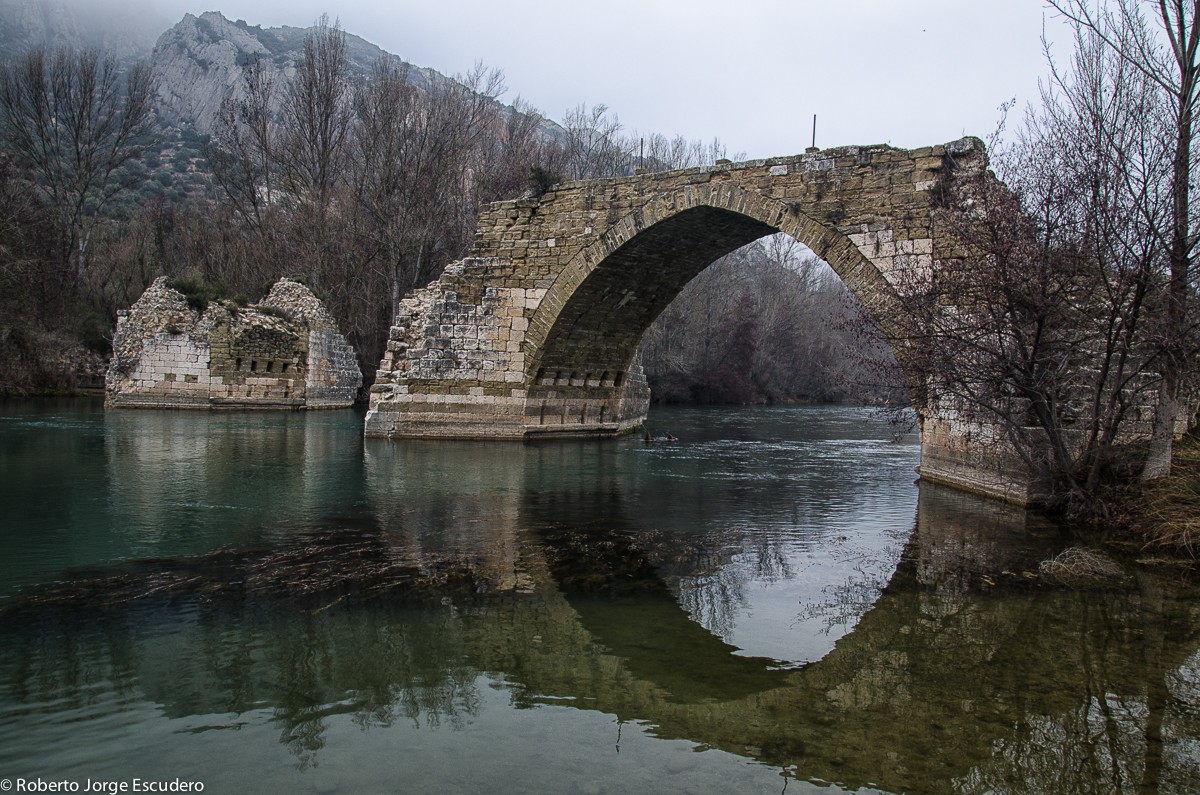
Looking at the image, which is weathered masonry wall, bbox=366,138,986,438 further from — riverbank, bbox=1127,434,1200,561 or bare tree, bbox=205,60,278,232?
bare tree, bbox=205,60,278,232

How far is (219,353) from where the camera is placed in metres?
21.4

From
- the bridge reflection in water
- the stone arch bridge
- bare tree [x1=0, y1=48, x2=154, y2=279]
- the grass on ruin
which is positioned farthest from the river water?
bare tree [x1=0, y1=48, x2=154, y2=279]

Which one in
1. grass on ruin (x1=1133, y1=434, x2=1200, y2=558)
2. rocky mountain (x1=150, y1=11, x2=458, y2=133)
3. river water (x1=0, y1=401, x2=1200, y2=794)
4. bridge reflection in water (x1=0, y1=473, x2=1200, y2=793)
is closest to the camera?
river water (x1=0, y1=401, x2=1200, y2=794)

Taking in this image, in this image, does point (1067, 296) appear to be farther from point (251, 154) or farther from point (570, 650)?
point (251, 154)

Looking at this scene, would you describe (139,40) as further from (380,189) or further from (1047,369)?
(1047,369)

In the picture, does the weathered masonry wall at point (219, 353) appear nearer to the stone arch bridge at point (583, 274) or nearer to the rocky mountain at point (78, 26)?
the stone arch bridge at point (583, 274)

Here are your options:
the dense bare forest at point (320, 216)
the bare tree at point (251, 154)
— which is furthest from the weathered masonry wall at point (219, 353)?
the bare tree at point (251, 154)

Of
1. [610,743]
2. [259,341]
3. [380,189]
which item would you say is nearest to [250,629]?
[610,743]

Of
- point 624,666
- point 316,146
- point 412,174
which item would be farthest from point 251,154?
point 624,666

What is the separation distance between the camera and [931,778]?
2920 millimetres

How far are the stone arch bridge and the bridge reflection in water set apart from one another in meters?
6.57

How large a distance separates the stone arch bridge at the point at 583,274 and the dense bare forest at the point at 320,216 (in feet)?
31.1

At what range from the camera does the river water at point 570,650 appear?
299cm

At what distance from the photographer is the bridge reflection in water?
312cm
